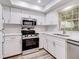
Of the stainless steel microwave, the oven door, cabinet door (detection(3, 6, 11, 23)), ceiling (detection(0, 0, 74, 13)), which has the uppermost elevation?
ceiling (detection(0, 0, 74, 13))

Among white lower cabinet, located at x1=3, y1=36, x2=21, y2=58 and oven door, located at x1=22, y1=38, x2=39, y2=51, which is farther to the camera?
oven door, located at x1=22, y1=38, x2=39, y2=51

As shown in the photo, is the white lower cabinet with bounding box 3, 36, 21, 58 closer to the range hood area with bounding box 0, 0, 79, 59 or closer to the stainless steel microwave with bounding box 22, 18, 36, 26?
the range hood area with bounding box 0, 0, 79, 59

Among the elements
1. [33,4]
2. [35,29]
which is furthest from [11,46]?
[33,4]

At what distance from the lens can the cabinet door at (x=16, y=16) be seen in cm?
299

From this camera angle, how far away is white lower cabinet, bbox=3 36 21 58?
237cm

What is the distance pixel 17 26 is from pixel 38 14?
150 cm

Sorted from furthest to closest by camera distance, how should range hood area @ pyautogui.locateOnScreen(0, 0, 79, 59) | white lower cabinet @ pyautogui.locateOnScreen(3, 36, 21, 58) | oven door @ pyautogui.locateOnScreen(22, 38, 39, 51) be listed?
1. oven door @ pyautogui.locateOnScreen(22, 38, 39, 51)
2. white lower cabinet @ pyautogui.locateOnScreen(3, 36, 21, 58)
3. range hood area @ pyautogui.locateOnScreen(0, 0, 79, 59)

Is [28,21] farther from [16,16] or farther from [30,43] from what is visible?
[30,43]

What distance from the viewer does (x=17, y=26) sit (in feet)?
10.7

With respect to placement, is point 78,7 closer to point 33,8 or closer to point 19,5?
point 33,8

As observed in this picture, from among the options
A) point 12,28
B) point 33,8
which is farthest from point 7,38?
point 33,8

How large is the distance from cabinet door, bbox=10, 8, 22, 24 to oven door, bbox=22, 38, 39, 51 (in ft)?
3.48

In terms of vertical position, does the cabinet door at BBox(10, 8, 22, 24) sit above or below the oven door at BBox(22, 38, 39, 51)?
above

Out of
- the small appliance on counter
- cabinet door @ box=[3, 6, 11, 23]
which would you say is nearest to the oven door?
the small appliance on counter
